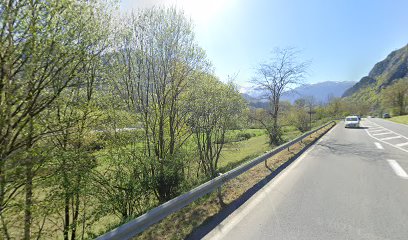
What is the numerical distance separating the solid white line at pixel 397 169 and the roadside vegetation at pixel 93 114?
5.84m

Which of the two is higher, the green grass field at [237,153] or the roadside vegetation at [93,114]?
the roadside vegetation at [93,114]

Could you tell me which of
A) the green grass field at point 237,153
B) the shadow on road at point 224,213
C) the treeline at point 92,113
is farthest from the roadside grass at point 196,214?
the green grass field at point 237,153

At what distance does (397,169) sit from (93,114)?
9527 millimetres

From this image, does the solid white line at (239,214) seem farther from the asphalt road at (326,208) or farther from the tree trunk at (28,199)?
the tree trunk at (28,199)

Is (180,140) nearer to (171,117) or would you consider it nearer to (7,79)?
(171,117)

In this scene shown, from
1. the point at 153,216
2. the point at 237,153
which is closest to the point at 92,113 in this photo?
the point at 153,216

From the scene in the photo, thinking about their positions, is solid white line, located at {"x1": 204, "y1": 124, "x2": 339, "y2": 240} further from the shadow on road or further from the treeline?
the treeline

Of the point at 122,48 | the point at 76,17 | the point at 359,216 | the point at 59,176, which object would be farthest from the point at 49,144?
the point at 359,216

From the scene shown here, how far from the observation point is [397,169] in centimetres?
721

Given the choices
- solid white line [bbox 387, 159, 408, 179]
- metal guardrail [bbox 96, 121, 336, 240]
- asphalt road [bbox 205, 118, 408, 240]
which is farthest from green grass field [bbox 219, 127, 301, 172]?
solid white line [bbox 387, 159, 408, 179]

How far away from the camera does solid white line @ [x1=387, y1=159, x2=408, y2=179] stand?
6.48 m

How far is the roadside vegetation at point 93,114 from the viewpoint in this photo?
136 inches

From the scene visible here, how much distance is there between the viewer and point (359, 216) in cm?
399

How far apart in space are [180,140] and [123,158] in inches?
113
